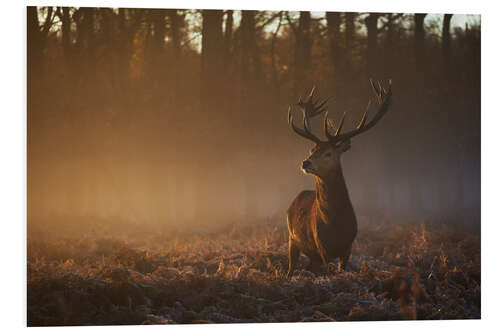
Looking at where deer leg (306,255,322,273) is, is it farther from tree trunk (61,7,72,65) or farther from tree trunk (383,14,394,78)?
tree trunk (61,7,72,65)

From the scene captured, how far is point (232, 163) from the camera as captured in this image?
26.1ft

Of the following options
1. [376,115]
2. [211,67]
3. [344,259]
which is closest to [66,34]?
[211,67]

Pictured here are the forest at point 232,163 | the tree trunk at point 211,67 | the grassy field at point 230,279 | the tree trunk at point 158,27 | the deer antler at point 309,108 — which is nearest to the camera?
the grassy field at point 230,279

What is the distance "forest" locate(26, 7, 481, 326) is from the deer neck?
0.63 meters

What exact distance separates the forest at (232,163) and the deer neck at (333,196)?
0.63 m

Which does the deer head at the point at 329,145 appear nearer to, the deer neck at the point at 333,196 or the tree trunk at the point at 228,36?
the deer neck at the point at 333,196

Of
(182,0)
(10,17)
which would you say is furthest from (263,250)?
(10,17)

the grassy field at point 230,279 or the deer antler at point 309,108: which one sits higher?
the deer antler at point 309,108

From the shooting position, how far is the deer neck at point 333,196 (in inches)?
264

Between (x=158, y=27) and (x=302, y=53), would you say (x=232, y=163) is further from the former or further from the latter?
(x=158, y=27)

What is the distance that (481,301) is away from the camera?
7.05m

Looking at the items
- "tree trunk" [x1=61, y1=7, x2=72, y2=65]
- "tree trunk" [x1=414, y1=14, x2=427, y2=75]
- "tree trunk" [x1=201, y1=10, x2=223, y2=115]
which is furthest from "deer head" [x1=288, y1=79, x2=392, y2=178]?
"tree trunk" [x1=61, y1=7, x2=72, y2=65]

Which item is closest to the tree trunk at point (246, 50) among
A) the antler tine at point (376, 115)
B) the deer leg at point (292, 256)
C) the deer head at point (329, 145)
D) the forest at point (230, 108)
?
the forest at point (230, 108)

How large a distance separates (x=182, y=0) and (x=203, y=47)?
29.8 inches
